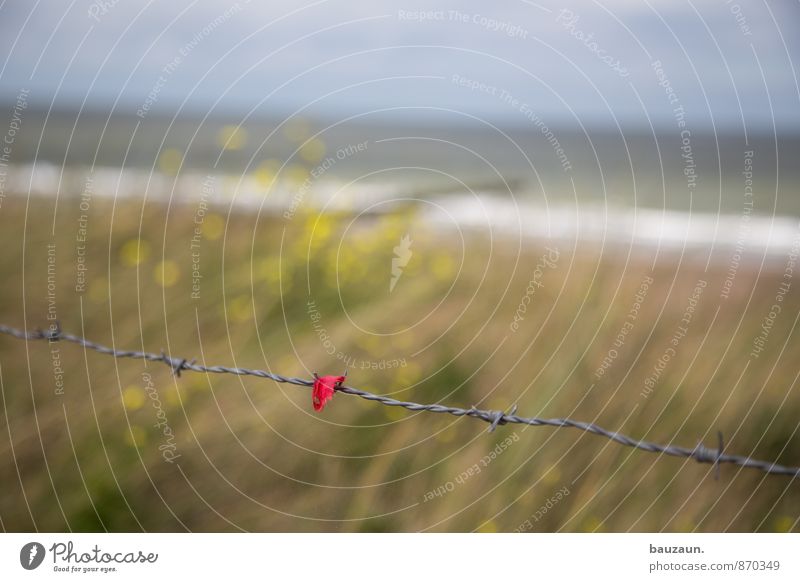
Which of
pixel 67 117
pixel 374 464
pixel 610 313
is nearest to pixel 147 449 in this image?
pixel 374 464

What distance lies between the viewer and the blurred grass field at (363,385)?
1797 millimetres

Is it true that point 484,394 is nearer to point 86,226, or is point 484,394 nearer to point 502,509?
point 502,509

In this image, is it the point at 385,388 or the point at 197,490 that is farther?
the point at 385,388

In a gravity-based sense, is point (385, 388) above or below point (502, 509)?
above

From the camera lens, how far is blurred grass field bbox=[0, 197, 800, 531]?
1797 mm
